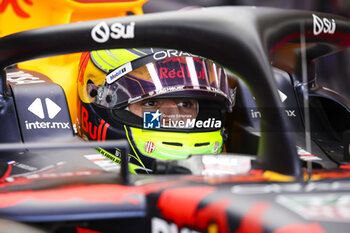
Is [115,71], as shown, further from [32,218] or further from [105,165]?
[32,218]

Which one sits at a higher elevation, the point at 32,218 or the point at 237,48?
the point at 237,48

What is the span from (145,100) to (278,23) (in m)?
0.71

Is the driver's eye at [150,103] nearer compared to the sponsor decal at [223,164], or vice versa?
the sponsor decal at [223,164]

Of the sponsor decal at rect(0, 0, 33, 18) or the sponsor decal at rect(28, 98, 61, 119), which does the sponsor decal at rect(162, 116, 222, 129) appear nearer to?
the sponsor decal at rect(28, 98, 61, 119)

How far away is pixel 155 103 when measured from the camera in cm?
149

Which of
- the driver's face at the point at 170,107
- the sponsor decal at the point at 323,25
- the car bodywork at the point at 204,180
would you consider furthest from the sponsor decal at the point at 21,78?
the sponsor decal at the point at 323,25

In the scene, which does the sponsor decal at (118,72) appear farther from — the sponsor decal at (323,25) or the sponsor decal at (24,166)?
the sponsor decal at (323,25)

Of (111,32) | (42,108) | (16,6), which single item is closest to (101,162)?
(42,108)

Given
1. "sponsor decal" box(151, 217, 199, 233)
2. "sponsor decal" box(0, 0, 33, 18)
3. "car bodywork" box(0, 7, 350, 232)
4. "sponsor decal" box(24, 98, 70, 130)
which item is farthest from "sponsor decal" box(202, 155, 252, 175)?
"sponsor decal" box(0, 0, 33, 18)

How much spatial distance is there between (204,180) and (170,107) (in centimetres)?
80

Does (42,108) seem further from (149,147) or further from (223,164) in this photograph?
(223,164)

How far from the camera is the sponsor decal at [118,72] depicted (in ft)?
4.50

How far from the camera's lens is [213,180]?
25.8 inches

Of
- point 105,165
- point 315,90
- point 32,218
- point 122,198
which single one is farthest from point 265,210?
point 315,90
